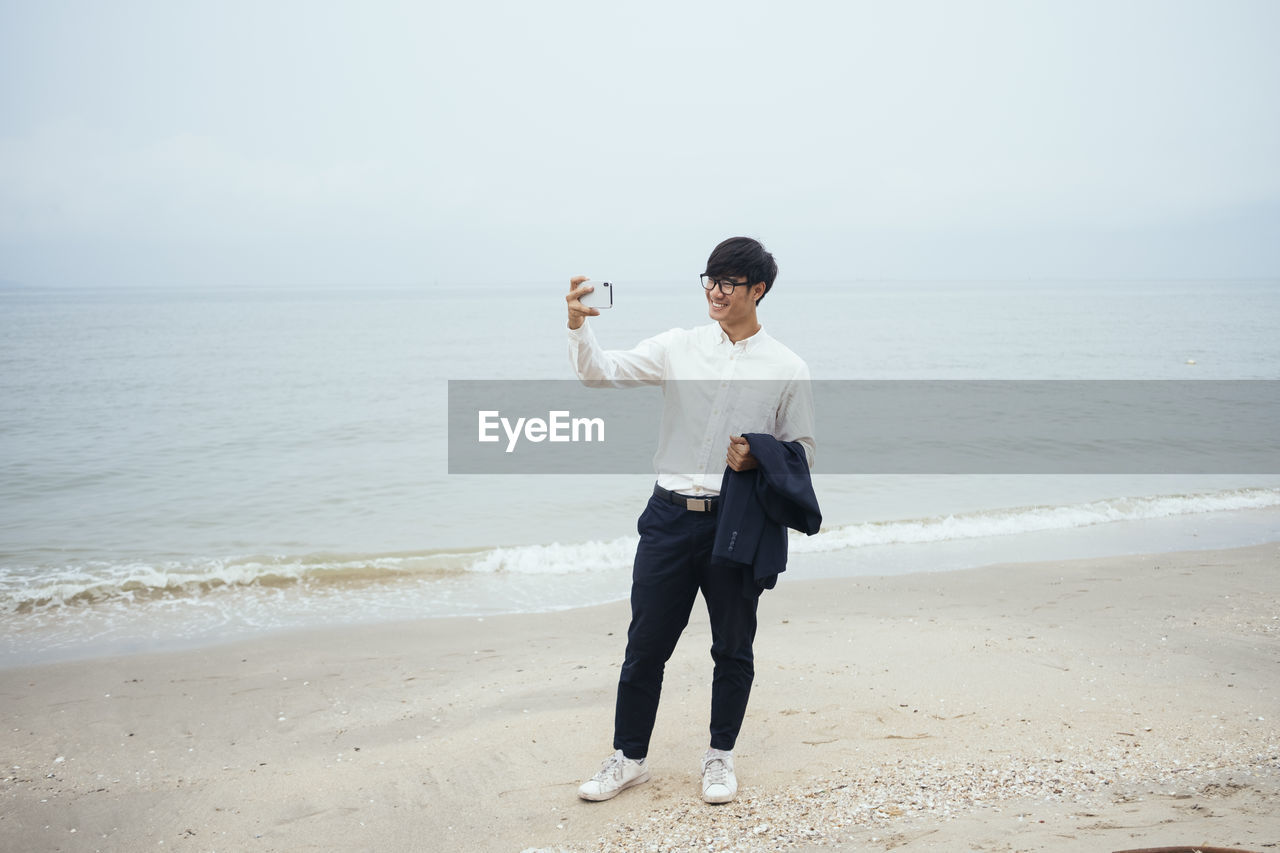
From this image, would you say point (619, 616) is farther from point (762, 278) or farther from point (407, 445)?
point (407, 445)

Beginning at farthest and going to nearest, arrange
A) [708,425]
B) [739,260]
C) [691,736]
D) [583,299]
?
[691,736], [708,425], [739,260], [583,299]

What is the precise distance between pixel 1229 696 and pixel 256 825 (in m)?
4.41

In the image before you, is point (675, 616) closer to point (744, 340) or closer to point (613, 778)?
point (613, 778)

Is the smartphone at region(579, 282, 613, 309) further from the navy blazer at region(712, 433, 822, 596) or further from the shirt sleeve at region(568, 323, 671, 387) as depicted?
the navy blazer at region(712, 433, 822, 596)

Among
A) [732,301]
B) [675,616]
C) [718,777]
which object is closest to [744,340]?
[732,301]

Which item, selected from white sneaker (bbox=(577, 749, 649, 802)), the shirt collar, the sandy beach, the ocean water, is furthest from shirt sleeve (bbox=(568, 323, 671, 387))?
the ocean water

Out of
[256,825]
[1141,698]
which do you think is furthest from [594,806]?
[1141,698]

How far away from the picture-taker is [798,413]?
3232 millimetres

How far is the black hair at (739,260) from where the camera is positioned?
3133 mm

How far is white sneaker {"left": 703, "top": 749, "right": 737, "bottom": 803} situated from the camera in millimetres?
3391

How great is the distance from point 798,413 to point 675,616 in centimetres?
88

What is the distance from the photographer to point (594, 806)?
3.44 metres

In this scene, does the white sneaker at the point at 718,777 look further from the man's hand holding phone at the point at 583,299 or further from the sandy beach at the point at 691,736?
the man's hand holding phone at the point at 583,299

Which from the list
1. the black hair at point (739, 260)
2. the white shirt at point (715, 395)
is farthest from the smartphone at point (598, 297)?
the black hair at point (739, 260)
